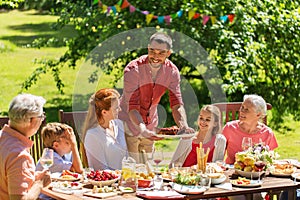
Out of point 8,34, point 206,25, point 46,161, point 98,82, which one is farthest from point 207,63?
point 8,34

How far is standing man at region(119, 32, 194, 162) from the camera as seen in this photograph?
5008 millimetres

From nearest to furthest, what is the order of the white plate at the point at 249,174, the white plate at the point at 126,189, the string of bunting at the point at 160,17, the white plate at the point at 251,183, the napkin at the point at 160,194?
the napkin at the point at 160,194 < the white plate at the point at 126,189 < the white plate at the point at 251,183 < the white plate at the point at 249,174 < the string of bunting at the point at 160,17

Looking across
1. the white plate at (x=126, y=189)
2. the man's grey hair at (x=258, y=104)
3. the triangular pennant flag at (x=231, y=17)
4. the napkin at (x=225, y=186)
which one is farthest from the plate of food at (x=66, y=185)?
the triangular pennant flag at (x=231, y=17)

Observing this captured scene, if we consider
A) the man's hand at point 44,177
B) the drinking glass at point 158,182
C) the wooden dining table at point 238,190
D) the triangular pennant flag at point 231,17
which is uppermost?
the triangular pennant flag at point 231,17

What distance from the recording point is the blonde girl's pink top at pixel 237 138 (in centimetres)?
481

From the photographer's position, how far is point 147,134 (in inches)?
205

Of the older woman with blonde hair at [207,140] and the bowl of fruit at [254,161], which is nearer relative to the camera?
the bowl of fruit at [254,161]

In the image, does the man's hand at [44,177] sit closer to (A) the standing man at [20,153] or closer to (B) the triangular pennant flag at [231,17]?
A: (A) the standing man at [20,153]

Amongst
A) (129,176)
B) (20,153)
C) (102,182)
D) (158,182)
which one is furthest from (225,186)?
(20,153)

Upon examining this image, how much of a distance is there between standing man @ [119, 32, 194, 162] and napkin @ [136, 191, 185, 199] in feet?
4.23

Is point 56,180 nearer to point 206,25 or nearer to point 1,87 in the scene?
point 206,25

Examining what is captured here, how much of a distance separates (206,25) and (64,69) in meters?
4.10

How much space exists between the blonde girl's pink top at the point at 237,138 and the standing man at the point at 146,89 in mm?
353

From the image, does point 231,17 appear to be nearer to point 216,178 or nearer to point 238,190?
point 216,178
